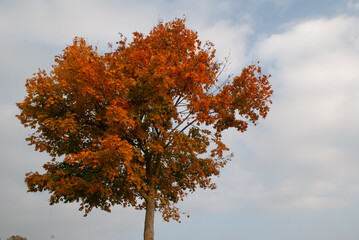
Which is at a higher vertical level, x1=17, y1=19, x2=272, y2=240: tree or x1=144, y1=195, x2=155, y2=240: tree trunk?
x1=17, y1=19, x2=272, y2=240: tree

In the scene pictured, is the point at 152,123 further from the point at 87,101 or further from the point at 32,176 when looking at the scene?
the point at 32,176

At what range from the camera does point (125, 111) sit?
13.4 m

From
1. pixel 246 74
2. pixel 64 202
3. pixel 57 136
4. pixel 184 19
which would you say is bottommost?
pixel 64 202

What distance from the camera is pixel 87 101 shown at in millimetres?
14977

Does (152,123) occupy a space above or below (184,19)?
below

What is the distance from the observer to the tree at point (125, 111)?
552 inches

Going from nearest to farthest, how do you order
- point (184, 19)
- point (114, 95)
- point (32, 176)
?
point (114, 95)
point (32, 176)
point (184, 19)

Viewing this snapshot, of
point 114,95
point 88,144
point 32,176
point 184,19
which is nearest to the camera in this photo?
point 114,95

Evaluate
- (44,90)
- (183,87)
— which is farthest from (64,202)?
(183,87)

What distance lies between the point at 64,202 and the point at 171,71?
8.86 meters

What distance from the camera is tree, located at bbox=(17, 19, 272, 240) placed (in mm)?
14031

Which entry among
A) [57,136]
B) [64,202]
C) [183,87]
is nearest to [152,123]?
[183,87]

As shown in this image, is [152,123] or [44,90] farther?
[152,123]

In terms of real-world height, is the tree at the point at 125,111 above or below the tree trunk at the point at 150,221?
above
